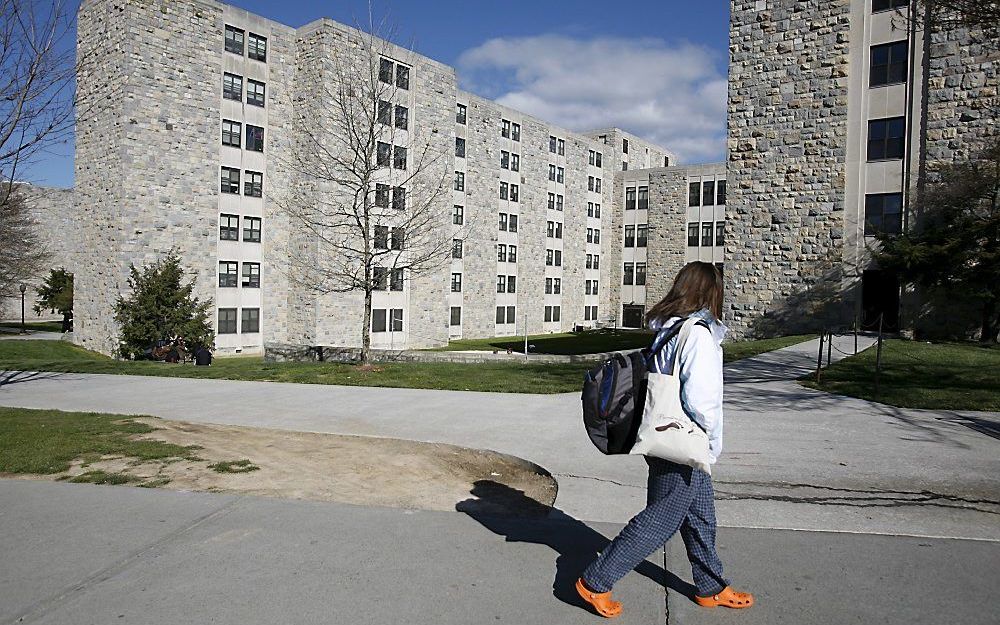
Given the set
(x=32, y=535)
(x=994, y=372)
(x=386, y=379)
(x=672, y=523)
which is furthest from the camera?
(x=386, y=379)

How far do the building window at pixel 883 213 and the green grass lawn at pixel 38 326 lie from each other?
168ft

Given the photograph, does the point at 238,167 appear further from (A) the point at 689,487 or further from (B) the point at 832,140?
(A) the point at 689,487

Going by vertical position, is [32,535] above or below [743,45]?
below

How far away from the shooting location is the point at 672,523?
3811mm

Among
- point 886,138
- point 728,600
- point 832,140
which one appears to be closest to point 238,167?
point 832,140

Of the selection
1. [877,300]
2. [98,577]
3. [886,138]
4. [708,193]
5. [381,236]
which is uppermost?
[708,193]

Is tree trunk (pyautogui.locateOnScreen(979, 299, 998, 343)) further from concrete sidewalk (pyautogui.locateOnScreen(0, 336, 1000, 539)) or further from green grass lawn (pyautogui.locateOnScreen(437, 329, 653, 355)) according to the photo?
green grass lawn (pyautogui.locateOnScreen(437, 329, 653, 355))

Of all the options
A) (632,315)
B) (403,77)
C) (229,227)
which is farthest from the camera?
(632,315)

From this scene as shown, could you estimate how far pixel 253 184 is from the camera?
126 feet

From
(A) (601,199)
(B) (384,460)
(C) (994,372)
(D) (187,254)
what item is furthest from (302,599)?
(A) (601,199)

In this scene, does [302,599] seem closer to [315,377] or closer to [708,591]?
[708,591]

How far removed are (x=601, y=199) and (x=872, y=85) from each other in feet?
137

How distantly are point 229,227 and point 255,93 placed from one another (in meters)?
7.68

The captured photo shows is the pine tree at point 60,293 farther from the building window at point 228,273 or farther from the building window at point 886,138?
the building window at point 886,138
